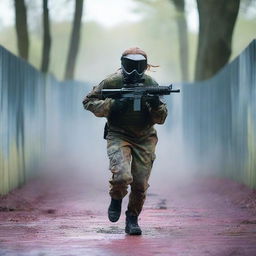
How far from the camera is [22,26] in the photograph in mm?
28844

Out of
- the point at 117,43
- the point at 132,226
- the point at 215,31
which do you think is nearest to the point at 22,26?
the point at 215,31

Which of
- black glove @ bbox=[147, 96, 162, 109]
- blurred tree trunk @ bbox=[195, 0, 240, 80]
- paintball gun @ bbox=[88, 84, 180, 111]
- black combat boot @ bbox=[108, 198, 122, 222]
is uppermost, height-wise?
blurred tree trunk @ bbox=[195, 0, 240, 80]

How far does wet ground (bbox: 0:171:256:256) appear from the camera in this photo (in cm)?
790

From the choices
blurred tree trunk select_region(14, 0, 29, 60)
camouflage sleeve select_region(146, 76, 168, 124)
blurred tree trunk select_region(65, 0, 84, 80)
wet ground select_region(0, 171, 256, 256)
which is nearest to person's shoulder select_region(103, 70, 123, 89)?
camouflage sleeve select_region(146, 76, 168, 124)

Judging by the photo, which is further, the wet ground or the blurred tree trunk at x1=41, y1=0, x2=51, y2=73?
the blurred tree trunk at x1=41, y1=0, x2=51, y2=73

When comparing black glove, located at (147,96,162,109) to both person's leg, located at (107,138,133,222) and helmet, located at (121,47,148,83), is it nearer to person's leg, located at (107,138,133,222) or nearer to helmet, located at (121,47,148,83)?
helmet, located at (121,47,148,83)

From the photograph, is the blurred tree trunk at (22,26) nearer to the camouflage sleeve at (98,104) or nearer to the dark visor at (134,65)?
the camouflage sleeve at (98,104)

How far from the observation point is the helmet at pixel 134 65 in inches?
359

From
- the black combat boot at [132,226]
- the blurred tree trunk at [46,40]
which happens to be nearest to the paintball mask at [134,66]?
the black combat boot at [132,226]

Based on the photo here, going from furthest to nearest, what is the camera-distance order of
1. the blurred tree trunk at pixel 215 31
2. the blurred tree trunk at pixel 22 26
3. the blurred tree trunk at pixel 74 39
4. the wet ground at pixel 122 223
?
1. the blurred tree trunk at pixel 74 39
2. the blurred tree trunk at pixel 22 26
3. the blurred tree trunk at pixel 215 31
4. the wet ground at pixel 122 223

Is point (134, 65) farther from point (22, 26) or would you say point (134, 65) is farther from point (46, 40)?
point (46, 40)

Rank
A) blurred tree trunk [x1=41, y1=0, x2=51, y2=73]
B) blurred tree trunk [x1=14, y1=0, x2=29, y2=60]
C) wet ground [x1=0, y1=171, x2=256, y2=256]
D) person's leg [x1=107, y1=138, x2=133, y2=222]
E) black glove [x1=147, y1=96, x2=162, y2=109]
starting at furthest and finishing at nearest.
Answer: blurred tree trunk [x1=41, y1=0, x2=51, y2=73], blurred tree trunk [x1=14, y1=0, x2=29, y2=60], black glove [x1=147, y1=96, x2=162, y2=109], person's leg [x1=107, y1=138, x2=133, y2=222], wet ground [x1=0, y1=171, x2=256, y2=256]

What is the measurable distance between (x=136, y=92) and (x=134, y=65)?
1.02ft

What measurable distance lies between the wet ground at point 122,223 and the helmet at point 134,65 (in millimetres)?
1600
